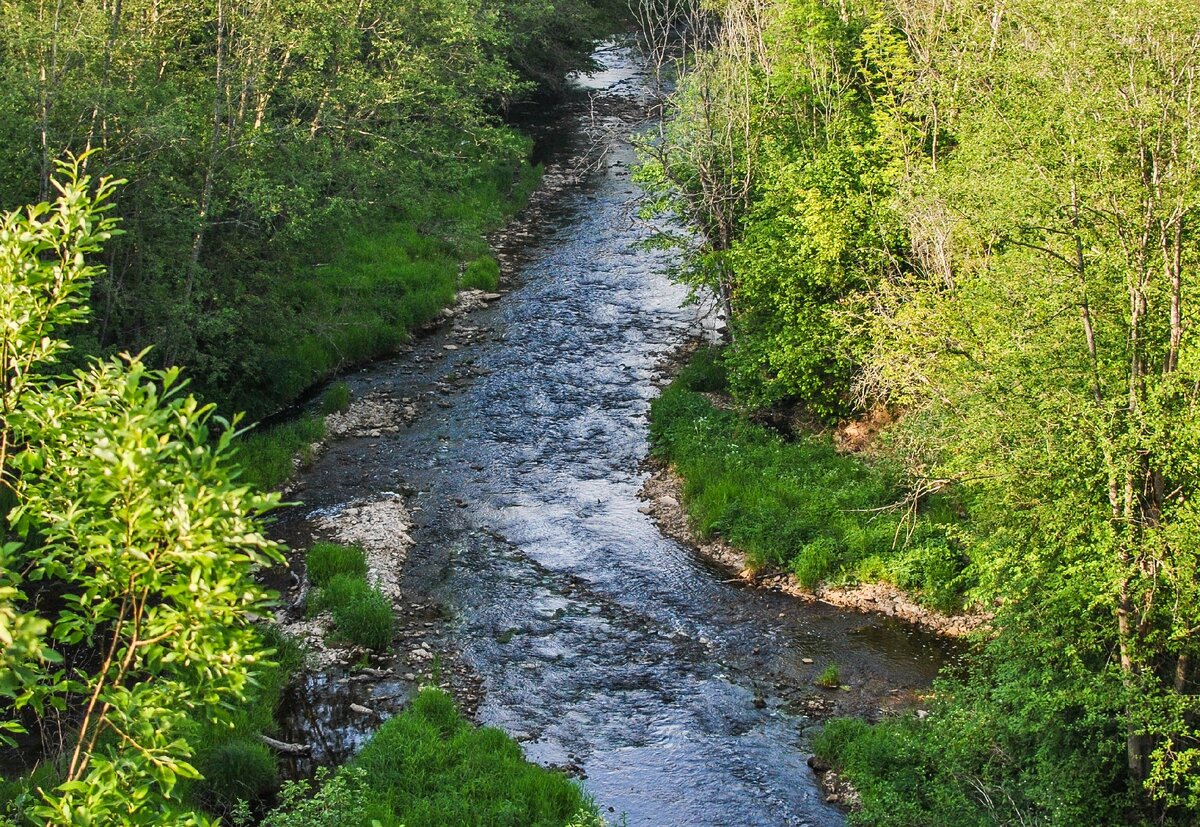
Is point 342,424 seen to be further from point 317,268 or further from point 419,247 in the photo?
point 419,247

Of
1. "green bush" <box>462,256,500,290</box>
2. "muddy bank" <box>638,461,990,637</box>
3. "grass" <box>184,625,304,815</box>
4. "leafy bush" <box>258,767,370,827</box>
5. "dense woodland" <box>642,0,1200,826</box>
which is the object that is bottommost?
"muddy bank" <box>638,461,990,637</box>

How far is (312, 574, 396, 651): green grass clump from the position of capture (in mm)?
20734

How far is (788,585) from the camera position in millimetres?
23453

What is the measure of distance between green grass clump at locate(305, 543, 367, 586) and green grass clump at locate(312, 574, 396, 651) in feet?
2.37

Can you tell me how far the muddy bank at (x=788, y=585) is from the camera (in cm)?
2170

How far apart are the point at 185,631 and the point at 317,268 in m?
28.0

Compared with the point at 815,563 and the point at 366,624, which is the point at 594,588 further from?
the point at 366,624

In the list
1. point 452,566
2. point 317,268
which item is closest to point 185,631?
point 452,566

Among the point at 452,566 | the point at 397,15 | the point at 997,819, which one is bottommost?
the point at 452,566

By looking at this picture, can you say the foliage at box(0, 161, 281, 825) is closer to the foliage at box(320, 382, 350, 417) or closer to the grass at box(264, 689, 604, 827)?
the grass at box(264, 689, 604, 827)

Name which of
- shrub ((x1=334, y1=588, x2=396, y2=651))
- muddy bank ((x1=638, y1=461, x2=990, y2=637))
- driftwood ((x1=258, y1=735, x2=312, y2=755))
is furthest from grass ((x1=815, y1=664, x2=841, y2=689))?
Result: driftwood ((x1=258, y1=735, x2=312, y2=755))

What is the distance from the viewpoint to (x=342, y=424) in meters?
29.8

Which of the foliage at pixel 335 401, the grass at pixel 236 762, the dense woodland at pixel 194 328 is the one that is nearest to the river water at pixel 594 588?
the foliage at pixel 335 401

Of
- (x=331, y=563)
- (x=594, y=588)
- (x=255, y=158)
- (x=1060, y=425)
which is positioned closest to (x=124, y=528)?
(x=1060, y=425)
